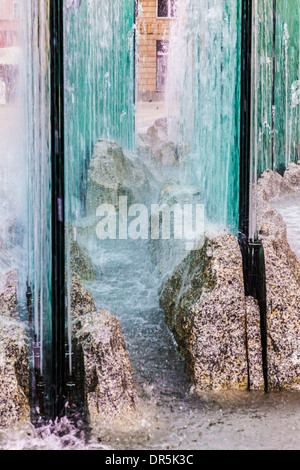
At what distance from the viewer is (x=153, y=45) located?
799 inches

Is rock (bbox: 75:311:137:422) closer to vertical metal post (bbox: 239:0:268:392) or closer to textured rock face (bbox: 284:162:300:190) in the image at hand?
vertical metal post (bbox: 239:0:268:392)

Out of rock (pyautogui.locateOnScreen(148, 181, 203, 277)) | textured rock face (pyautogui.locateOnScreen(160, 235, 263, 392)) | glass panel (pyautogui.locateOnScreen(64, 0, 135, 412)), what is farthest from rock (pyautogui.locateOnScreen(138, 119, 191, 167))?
textured rock face (pyautogui.locateOnScreen(160, 235, 263, 392))

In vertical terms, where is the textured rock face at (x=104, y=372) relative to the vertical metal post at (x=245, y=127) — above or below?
below

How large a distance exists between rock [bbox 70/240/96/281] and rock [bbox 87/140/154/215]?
6.71 feet

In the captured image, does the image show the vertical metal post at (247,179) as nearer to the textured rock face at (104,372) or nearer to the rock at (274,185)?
the textured rock face at (104,372)

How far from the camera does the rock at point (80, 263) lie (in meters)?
4.65

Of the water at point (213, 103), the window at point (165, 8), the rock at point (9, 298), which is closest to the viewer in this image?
the rock at point (9, 298)

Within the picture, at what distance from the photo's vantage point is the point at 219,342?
300 cm

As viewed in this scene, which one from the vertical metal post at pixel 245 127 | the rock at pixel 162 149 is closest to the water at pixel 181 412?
the vertical metal post at pixel 245 127

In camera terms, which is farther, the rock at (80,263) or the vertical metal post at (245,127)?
the rock at (80,263)

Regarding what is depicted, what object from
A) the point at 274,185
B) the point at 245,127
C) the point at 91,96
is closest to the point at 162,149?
the point at 91,96

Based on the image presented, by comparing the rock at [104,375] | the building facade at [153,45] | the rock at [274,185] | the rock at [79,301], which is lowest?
the rock at [104,375]

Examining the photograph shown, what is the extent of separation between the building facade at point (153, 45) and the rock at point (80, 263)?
15.4m
